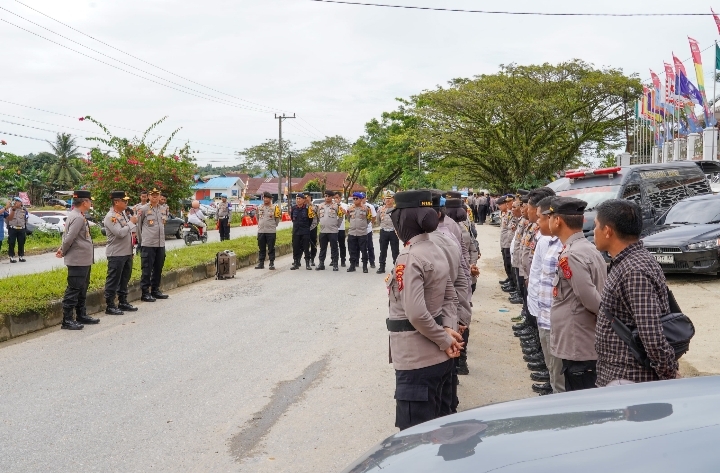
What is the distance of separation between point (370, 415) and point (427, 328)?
1953 millimetres

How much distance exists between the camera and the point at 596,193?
1336 centimetres

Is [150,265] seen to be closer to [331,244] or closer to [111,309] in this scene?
[111,309]

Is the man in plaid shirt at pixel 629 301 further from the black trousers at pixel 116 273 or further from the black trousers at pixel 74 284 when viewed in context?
the black trousers at pixel 116 273

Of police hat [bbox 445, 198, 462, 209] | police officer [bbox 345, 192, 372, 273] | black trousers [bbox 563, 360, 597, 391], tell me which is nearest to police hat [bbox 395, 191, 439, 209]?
black trousers [bbox 563, 360, 597, 391]

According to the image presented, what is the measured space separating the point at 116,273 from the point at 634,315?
8.15 meters

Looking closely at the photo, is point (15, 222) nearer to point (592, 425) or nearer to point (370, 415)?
point (370, 415)

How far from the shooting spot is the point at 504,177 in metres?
41.1

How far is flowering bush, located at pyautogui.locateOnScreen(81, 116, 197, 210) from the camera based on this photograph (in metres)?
21.7

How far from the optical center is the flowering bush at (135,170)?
71.1 ft

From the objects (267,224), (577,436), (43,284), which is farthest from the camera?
(267,224)

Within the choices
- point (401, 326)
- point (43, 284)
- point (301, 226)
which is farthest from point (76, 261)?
point (301, 226)

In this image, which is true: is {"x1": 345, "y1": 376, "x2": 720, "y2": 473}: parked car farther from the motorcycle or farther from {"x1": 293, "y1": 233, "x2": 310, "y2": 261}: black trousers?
the motorcycle

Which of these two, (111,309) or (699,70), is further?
(699,70)

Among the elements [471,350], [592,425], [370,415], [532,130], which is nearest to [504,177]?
[532,130]
